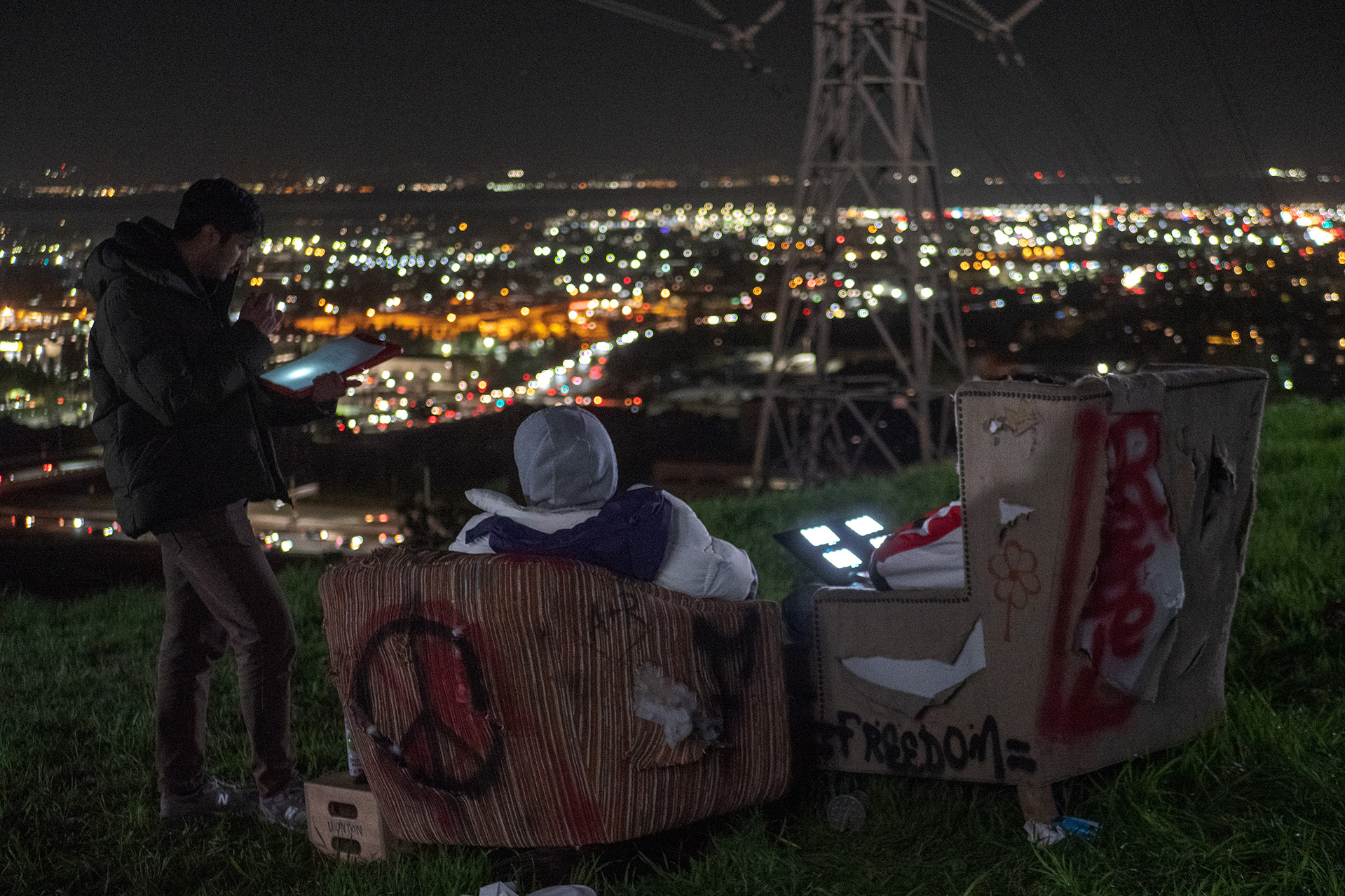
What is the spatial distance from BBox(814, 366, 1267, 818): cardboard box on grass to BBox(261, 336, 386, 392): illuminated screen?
153 cm

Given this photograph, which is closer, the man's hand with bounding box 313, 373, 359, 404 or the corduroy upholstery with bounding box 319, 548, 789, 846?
the corduroy upholstery with bounding box 319, 548, 789, 846

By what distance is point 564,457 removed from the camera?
289 cm

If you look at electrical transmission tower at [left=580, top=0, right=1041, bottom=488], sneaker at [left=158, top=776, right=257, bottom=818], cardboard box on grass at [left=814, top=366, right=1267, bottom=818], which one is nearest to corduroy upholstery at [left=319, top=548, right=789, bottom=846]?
cardboard box on grass at [left=814, top=366, right=1267, bottom=818]

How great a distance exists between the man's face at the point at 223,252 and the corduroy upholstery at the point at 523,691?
1068mm

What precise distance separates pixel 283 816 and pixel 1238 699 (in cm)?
298

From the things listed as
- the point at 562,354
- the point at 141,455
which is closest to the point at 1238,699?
the point at 141,455

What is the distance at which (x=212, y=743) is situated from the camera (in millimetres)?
4184

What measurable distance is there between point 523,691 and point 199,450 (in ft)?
4.03

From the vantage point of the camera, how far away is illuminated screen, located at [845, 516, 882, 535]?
13.8 feet

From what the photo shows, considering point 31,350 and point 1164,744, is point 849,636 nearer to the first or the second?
point 1164,744

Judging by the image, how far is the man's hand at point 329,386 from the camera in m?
3.41

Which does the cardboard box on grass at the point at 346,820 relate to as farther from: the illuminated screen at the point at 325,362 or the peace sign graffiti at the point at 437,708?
the illuminated screen at the point at 325,362

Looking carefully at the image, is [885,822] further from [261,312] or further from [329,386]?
[261,312]

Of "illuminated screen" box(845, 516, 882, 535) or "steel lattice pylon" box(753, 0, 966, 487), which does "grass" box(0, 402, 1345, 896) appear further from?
"steel lattice pylon" box(753, 0, 966, 487)
